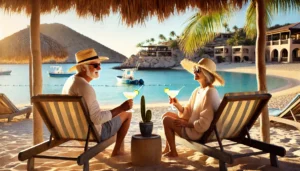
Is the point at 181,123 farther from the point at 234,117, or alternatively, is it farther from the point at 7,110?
the point at 7,110

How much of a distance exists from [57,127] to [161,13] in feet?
5.53

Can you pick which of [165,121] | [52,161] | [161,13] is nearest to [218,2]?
[161,13]

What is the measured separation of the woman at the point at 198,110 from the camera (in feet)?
9.21

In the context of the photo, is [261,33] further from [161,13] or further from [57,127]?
[57,127]

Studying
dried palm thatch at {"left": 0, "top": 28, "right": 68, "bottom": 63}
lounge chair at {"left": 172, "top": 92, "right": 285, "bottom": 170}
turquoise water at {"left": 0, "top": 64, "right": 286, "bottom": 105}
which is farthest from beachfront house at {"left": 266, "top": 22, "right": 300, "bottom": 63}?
lounge chair at {"left": 172, "top": 92, "right": 285, "bottom": 170}

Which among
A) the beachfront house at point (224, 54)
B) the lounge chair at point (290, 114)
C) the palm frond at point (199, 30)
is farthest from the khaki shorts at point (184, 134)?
the beachfront house at point (224, 54)

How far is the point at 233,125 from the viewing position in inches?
113

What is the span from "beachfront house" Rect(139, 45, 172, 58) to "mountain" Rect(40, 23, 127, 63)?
44.2 feet

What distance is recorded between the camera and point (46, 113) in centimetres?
279

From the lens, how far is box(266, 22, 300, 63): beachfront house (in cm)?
4044

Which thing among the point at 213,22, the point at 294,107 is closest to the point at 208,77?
the point at 294,107

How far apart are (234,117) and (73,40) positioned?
86.8 m

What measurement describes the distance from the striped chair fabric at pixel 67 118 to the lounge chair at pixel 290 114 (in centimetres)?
276

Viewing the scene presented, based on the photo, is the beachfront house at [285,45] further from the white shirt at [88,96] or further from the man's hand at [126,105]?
the white shirt at [88,96]
